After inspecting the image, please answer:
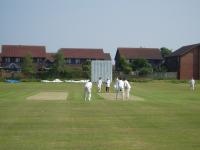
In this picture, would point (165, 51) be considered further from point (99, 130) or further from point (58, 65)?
point (99, 130)

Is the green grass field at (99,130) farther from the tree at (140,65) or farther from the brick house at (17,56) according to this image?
the brick house at (17,56)

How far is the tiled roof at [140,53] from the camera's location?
4982 inches

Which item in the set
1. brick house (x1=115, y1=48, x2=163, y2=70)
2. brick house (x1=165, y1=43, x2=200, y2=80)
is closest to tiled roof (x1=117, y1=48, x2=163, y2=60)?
brick house (x1=115, y1=48, x2=163, y2=70)

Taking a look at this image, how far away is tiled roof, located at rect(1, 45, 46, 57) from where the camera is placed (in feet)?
414

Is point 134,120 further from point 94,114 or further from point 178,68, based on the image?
point 178,68

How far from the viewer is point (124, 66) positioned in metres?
113

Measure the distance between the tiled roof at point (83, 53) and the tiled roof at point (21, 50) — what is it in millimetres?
5926

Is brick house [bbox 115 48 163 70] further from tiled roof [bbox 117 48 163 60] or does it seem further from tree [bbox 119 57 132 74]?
tree [bbox 119 57 132 74]

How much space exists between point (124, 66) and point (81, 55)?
19.9m

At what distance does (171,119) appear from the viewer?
19047 mm

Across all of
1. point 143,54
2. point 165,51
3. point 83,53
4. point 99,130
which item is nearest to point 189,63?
point 143,54

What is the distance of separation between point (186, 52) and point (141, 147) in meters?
94.3

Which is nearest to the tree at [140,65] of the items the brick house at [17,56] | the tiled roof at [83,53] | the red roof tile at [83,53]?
the tiled roof at [83,53]

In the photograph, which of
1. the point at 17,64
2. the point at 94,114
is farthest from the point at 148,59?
the point at 94,114
